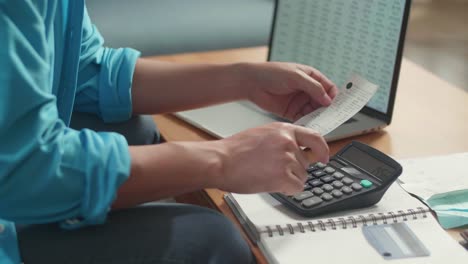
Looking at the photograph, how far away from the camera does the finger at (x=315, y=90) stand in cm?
114

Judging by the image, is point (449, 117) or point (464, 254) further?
point (449, 117)

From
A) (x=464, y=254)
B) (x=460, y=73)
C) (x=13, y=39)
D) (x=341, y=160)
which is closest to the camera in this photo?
(x=13, y=39)

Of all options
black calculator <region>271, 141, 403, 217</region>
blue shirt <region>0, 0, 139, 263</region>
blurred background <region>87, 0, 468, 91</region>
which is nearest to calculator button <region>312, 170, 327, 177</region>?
black calculator <region>271, 141, 403, 217</region>

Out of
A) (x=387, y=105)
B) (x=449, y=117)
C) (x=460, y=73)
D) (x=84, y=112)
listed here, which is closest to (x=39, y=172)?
(x=84, y=112)

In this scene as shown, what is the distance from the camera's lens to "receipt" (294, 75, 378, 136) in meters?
1.07

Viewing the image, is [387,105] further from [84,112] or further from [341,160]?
[84,112]

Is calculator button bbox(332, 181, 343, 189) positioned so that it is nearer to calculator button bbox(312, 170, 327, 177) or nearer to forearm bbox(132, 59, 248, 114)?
calculator button bbox(312, 170, 327, 177)

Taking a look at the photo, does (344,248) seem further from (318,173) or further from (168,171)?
(168,171)

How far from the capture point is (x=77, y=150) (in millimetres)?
823

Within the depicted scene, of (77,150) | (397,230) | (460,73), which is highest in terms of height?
(77,150)

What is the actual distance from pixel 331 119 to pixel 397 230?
217 mm

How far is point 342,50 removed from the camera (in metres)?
1.37

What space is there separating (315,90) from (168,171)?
37 centimetres

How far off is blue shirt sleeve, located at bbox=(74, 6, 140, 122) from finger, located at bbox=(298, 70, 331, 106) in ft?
1.01
